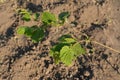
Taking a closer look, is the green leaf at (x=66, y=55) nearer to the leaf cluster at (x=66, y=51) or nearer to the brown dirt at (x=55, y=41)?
the leaf cluster at (x=66, y=51)

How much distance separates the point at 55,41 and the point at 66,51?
2176 mm

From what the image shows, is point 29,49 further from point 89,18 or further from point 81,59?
point 89,18

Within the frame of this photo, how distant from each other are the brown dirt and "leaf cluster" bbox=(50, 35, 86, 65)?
1.63 metres

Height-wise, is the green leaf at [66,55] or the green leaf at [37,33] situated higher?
the green leaf at [37,33]

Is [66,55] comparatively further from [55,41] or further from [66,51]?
[55,41]

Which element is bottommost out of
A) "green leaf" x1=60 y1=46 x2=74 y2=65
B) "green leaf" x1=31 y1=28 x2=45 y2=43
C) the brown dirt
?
the brown dirt

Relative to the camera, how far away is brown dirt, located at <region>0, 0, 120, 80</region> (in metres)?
2.88

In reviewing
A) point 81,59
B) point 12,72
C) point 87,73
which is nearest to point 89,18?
point 81,59

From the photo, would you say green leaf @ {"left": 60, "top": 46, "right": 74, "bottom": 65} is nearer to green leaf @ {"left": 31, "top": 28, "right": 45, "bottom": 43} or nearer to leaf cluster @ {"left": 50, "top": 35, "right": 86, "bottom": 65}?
leaf cluster @ {"left": 50, "top": 35, "right": 86, "bottom": 65}

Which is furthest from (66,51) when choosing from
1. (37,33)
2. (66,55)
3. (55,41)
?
(55,41)

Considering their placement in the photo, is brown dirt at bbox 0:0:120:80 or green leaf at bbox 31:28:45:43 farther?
brown dirt at bbox 0:0:120:80

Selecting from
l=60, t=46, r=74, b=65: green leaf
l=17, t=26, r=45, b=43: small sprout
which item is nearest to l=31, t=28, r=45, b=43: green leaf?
l=17, t=26, r=45, b=43: small sprout

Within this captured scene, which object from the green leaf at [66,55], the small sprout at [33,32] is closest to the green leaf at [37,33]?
the small sprout at [33,32]

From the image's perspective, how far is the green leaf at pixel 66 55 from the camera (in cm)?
112
